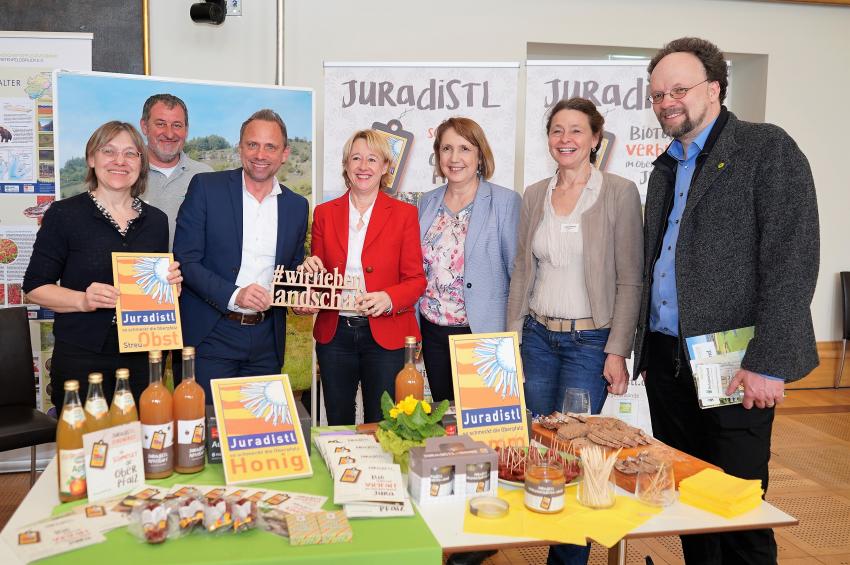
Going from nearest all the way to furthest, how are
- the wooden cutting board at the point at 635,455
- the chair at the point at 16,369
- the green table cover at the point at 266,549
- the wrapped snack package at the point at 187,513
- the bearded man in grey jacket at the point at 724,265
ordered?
1. the green table cover at the point at 266,549
2. the wrapped snack package at the point at 187,513
3. the wooden cutting board at the point at 635,455
4. the bearded man in grey jacket at the point at 724,265
5. the chair at the point at 16,369

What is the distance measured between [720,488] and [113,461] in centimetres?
152

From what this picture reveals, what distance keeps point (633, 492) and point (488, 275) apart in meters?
1.30

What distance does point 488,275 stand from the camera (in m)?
2.90

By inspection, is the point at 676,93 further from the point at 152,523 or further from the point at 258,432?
the point at 152,523

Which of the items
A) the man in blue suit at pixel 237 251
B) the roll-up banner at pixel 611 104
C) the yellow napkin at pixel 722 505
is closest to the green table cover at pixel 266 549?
the yellow napkin at pixel 722 505

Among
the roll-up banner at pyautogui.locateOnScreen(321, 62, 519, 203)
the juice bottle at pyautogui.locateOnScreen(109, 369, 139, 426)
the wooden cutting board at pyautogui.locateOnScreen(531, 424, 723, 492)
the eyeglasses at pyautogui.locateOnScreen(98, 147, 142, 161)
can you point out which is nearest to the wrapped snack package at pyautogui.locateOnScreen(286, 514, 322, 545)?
the juice bottle at pyautogui.locateOnScreen(109, 369, 139, 426)

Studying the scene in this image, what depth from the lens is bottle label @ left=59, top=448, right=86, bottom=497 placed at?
1.58 meters

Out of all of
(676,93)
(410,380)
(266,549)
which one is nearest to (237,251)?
(410,380)

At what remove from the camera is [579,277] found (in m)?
2.63

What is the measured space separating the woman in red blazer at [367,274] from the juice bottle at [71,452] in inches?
49.5

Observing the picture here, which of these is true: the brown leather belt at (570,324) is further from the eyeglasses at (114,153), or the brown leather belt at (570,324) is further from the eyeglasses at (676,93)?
the eyeglasses at (114,153)

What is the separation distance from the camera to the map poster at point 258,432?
1.74 m

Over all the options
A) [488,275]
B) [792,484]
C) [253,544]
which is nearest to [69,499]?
[253,544]

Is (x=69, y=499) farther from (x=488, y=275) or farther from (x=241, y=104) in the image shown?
(x=241, y=104)
